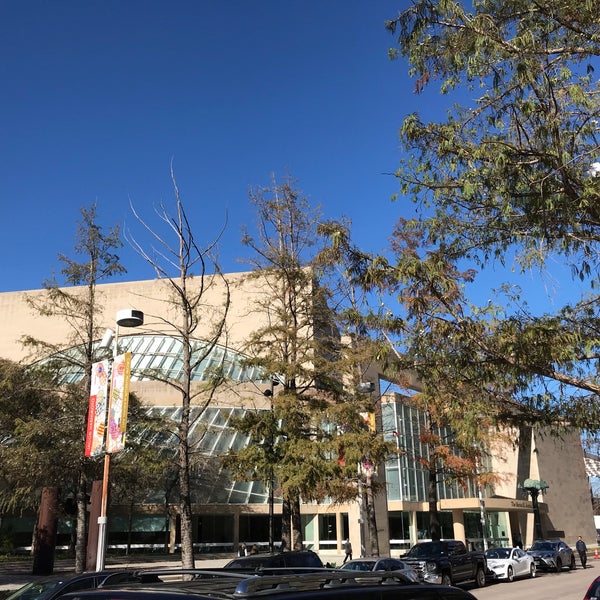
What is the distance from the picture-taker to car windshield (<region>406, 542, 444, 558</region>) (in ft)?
76.7

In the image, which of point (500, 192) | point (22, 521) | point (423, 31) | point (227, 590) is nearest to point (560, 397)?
point (500, 192)

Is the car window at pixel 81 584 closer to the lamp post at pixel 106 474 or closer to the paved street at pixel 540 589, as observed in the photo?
the lamp post at pixel 106 474

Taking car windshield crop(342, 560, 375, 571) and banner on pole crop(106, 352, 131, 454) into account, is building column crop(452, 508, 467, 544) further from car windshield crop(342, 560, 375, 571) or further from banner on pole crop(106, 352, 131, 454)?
banner on pole crop(106, 352, 131, 454)

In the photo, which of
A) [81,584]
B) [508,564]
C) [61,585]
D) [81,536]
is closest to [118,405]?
[61,585]

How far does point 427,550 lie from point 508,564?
4.77 meters

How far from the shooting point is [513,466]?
51.2 meters

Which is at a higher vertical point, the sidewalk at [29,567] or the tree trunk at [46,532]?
the tree trunk at [46,532]

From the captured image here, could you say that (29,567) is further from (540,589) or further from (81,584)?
(81,584)

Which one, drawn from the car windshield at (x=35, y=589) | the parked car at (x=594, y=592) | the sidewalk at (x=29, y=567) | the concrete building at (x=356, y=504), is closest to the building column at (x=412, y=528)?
the concrete building at (x=356, y=504)

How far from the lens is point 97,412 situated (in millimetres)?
17094

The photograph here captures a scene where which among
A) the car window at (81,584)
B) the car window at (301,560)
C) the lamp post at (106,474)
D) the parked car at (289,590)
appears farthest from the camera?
the car window at (301,560)

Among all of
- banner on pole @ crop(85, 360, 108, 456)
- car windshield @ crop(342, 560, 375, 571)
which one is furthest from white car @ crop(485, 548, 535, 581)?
banner on pole @ crop(85, 360, 108, 456)

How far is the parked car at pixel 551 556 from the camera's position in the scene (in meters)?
30.4

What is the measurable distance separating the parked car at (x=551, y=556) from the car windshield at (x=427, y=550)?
33.0ft
